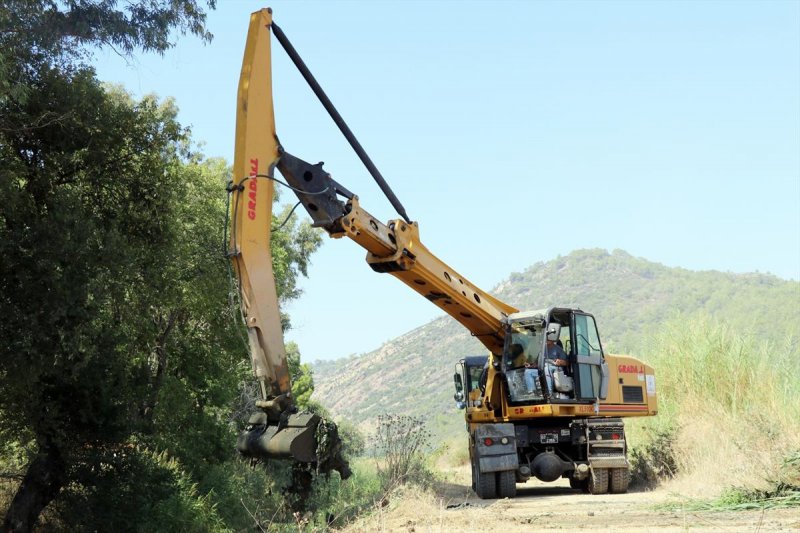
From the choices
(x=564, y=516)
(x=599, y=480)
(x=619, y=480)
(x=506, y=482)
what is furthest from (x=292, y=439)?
(x=619, y=480)

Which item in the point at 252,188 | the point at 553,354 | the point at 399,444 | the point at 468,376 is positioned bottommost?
the point at 399,444

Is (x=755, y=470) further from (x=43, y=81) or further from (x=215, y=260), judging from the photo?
(x=215, y=260)

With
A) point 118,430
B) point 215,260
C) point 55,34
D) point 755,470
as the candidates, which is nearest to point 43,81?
point 55,34

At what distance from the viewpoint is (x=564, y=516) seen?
12375 millimetres

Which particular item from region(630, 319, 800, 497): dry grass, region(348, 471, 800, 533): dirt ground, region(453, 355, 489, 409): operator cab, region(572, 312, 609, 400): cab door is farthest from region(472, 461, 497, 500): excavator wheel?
region(630, 319, 800, 497): dry grass

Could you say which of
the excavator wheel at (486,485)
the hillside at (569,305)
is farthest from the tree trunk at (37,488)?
the hillside at (569,305)

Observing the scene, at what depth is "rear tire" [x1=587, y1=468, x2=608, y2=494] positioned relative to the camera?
16719 mm

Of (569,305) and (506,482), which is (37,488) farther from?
(569,305)

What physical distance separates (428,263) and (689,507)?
226 inches

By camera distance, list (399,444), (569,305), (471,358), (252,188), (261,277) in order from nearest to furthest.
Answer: (261,277), (252,188), (399,444), (471,358), (569,305)

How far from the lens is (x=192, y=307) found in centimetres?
2216

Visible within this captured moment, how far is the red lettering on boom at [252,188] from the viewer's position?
10758mm

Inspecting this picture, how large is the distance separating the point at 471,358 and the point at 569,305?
116m

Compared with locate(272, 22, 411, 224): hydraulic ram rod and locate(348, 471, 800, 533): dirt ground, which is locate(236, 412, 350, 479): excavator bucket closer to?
locate(348, 471, 800, 533): dirt ground
